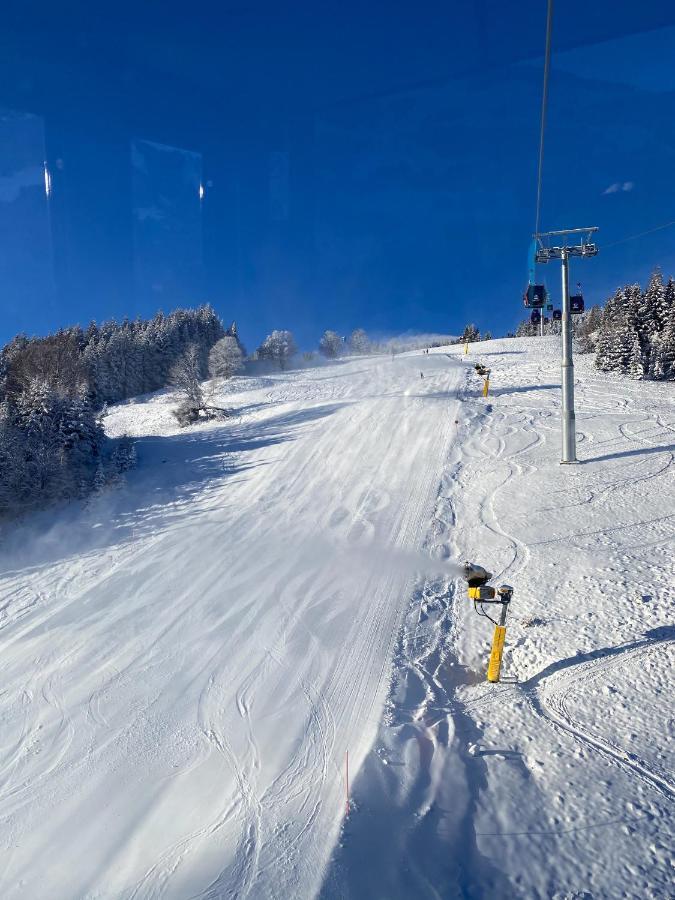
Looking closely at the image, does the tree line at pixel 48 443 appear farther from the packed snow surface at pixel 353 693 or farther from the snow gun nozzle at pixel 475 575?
the snow gun nozzle at pixel 475 575

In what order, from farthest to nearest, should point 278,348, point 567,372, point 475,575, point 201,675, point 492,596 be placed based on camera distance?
point 278,348 → point 567,372 → point 201,675 → point 492,596 → point 475,575

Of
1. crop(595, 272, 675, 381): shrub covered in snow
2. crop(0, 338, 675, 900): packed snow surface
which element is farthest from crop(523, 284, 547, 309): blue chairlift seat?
crop(595, 272, 675, 381): shrub covered in snow

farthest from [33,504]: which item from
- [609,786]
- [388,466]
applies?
[609,786]

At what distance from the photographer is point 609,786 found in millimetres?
4809

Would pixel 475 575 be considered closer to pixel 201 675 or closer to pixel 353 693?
pixel 353 693

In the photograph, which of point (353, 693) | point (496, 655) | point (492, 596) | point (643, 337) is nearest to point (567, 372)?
point (492, 596)

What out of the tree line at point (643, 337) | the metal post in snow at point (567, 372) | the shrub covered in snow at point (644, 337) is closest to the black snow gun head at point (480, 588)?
the metal post in snow at point (567, 372)

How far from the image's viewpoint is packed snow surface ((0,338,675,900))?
4.41m

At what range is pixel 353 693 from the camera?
698 centimetres

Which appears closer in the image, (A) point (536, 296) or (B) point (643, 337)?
(A) point (536, 296)

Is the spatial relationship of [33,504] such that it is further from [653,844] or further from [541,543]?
[653,844]

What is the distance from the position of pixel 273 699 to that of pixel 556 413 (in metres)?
21.0

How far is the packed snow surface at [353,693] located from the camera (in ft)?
14.5

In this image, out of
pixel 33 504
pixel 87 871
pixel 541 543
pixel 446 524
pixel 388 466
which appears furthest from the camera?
pixel 33 504
